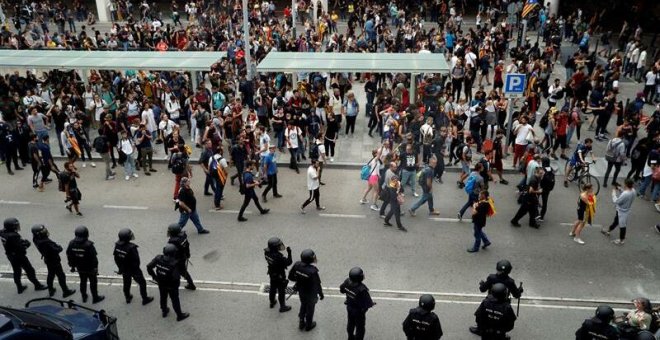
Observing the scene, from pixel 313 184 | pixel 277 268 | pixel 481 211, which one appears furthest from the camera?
pixel 313 184

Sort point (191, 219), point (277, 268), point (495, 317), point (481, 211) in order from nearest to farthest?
point (495, 317) < point (277, 268) < point (481, 211) < point (191, 219)

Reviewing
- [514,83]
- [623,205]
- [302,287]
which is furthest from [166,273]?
[514,83]

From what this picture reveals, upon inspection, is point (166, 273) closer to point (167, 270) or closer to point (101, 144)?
point (167, 270)

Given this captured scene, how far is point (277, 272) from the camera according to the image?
30.4 feet

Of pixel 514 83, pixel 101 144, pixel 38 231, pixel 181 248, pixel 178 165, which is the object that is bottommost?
pixel 181 248

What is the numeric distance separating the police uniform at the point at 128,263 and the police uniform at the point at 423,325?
14.8ft

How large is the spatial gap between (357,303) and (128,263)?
3.80m

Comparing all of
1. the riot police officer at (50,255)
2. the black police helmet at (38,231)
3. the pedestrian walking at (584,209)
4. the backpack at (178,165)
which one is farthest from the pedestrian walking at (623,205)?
the black police helmet at (38,231)

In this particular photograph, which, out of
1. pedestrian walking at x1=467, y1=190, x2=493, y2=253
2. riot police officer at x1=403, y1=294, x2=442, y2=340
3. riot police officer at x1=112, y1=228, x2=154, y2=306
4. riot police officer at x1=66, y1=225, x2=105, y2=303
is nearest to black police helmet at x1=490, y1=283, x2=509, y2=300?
riot police officer at x1=403, y1=294, x2=442, y2=340

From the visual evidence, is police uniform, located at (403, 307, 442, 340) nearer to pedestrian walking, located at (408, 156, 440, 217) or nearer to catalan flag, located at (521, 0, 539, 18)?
pedestrian walking, located at (408, 156, 440, 217)

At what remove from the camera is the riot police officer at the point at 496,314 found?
7.87 m

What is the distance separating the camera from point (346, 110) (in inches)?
693

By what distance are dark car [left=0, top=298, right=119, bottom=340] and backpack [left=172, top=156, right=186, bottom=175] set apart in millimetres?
5222

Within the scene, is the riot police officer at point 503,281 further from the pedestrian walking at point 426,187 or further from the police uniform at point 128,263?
the police uniform at point 128,263
